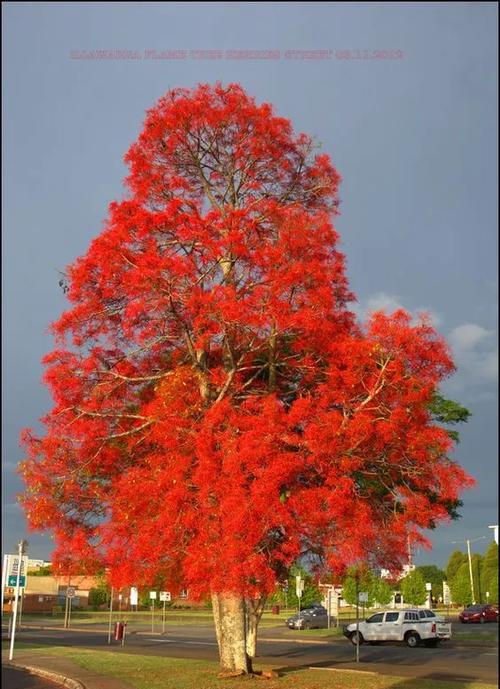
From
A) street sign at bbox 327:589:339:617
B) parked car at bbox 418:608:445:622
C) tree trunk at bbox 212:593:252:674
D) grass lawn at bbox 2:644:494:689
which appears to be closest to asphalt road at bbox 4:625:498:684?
parked car at bbox 418:608:445:622

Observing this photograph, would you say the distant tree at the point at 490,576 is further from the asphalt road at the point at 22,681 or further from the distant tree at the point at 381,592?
the asphalt road at the point at 22,681

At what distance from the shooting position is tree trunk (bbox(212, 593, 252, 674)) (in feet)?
56.6

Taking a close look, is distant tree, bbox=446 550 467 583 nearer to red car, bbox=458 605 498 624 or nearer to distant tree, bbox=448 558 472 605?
distant tree, bbox=448 558 472 605

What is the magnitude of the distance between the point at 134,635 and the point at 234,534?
100 feet

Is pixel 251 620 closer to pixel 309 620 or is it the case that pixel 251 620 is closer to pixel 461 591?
pixel 309 620

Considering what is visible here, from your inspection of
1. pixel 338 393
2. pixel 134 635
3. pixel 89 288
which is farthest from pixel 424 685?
pixel 134 635

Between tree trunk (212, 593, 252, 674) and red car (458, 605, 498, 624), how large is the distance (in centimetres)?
3950

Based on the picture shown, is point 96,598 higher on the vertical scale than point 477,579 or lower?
lower

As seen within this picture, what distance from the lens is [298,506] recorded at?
54.1 ft

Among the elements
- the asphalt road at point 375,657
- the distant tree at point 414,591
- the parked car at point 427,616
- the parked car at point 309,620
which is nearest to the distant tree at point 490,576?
the distant tree at point 414,591

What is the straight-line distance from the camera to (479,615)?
51656mm

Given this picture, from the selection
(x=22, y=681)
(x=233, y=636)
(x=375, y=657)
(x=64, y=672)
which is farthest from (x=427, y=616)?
(x=22, y=681)

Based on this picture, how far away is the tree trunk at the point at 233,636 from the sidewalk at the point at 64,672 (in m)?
2.55

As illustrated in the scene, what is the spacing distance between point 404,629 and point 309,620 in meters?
16.2
